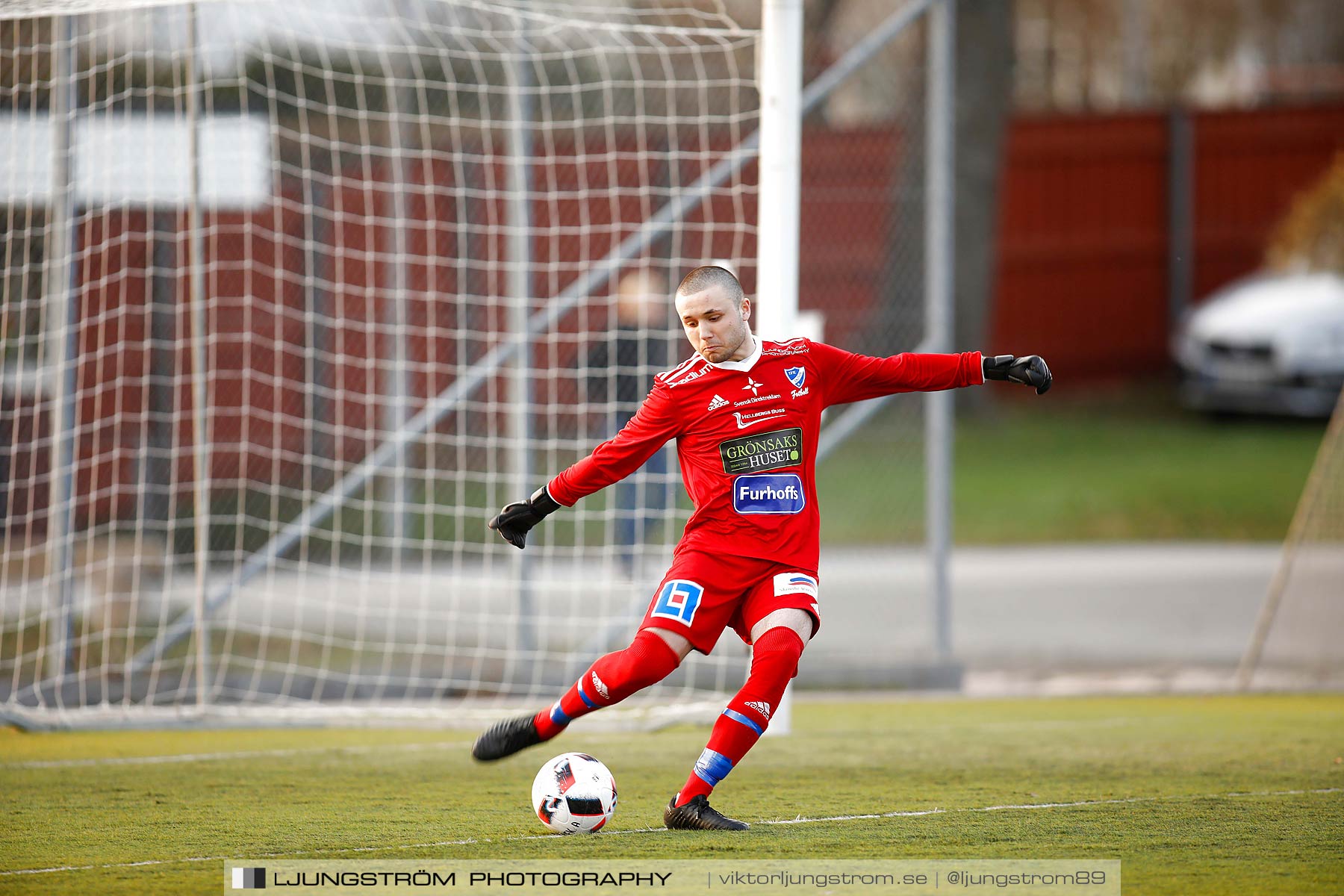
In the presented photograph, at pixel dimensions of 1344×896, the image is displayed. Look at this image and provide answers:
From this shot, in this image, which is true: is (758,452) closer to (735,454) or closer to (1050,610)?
(735,454)

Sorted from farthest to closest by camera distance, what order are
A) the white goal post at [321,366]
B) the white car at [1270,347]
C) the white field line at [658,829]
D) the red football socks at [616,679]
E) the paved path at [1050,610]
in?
1. the white car at [1270,347]
2. the paved path at [1050,610]
3. the white goal post at [321,366]
4. the red football socks at [616,679]
5. the white field line at [658,829]

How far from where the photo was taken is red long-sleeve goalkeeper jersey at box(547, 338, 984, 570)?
15.5ft

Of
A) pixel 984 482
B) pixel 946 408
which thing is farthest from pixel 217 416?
pixel 984 482

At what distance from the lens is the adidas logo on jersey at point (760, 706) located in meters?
4.53

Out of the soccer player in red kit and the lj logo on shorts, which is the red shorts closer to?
the soccer player in red kit

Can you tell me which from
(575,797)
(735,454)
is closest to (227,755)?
(575,797)

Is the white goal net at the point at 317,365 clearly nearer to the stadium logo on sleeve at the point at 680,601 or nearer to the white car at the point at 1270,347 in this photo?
the stadium logo on sleeve at the point at 680,601

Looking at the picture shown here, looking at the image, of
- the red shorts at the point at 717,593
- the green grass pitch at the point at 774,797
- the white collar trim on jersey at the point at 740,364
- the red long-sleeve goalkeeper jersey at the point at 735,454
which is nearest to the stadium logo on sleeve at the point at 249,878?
the green grass pitch at the point at 774,797

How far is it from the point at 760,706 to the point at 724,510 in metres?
0.63

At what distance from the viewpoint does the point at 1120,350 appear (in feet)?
62.9

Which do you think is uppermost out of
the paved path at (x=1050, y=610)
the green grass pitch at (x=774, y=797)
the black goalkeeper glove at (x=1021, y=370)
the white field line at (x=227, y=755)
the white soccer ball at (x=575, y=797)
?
the black goalkeeper glove at (x=1021, y=370)

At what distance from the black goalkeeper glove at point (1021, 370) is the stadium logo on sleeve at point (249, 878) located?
2.70m

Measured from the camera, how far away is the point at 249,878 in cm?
405

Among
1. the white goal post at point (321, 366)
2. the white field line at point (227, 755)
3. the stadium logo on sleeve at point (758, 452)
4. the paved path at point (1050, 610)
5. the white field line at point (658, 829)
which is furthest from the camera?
the paved path at point (1050, 610)
